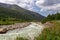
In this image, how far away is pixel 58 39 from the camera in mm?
16734

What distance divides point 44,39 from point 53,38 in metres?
1.75

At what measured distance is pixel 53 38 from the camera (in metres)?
17.5

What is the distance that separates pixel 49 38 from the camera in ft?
58.2

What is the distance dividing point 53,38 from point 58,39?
0.85m

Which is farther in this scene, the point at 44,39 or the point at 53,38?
the point at 44,39

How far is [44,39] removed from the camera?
19.1m

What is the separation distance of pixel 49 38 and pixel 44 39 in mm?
1403

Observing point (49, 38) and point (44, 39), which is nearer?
point (49, 38)

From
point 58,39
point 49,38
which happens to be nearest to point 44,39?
point 49,38

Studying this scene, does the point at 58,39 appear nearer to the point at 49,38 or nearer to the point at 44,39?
the point at 49,38

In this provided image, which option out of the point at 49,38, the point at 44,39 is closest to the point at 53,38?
the point at 49,38

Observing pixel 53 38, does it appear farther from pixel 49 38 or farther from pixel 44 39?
pixel 44 39

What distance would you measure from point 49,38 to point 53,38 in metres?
0.43
